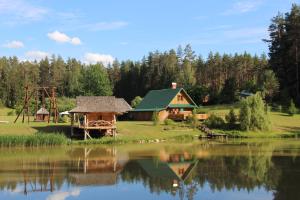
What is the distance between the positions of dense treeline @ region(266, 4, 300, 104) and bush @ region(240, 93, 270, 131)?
2129cm

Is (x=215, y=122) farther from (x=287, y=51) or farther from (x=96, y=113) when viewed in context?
(x=287, y=51)

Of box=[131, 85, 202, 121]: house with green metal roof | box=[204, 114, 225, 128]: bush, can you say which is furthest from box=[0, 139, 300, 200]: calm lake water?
box=[131, 85, 202, 121]: house with green metal roof

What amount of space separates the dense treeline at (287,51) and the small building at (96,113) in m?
36.0

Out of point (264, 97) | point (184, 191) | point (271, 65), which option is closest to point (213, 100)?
point (271, 65)

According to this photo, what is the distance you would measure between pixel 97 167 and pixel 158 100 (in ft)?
136

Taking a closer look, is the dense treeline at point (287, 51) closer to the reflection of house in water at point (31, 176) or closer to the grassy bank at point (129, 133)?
the grassy bank at point (129, 133)

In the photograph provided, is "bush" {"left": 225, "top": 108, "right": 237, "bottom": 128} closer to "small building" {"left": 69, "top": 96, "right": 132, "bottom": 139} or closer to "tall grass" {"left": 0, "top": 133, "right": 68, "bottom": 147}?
"small building" {"left": 69, "top": 96, "right": 132, "bottom": 139}

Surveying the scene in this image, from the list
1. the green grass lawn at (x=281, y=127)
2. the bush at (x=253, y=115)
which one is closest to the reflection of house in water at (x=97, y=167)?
the green grass lawn at (x=281, y=127)

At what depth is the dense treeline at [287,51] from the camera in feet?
259

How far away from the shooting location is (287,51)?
82.8 metres

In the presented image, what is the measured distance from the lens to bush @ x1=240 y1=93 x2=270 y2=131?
5672 cm


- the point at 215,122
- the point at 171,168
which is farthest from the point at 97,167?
the point at 215,122

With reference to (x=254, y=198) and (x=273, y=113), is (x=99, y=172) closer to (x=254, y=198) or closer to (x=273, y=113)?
(x=254, y=198)

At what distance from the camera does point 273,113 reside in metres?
69.8
